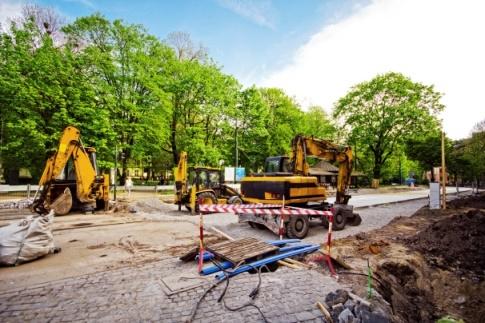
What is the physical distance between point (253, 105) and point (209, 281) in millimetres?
29861

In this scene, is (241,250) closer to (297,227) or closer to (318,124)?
(297,227)

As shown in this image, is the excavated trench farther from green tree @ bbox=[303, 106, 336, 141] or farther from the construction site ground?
green tree @ bbox=[303, 106, 336, 141]

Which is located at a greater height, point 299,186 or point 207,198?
point 299,186

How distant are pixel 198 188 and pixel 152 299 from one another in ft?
32.3

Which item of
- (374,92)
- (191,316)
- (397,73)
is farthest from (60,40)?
(397,73)

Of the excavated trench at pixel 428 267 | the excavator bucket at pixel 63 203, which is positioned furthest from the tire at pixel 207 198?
the excavated trench at pixel 428 267

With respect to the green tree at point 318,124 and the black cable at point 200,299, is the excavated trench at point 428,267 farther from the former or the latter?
the green tree at point 318,124

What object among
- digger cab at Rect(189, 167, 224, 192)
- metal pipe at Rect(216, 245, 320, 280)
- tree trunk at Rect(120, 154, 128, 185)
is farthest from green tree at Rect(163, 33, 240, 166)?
metal pipe at Rect(216, 245, 320, 280)

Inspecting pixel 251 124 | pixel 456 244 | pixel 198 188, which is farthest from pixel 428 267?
pixel 251 124

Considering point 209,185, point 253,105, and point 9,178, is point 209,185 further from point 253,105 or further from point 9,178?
point 9,178

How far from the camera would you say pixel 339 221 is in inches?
362

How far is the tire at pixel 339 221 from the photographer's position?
905 cm

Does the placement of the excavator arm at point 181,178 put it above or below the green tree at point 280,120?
below

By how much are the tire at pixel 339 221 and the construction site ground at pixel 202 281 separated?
117 centimetres
